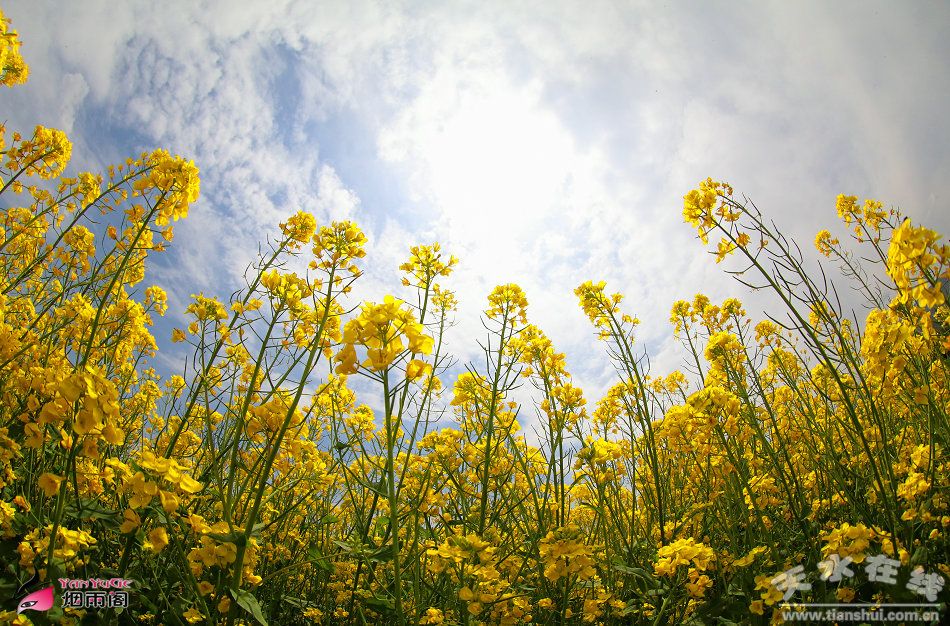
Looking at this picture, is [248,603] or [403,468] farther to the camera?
[403,468]

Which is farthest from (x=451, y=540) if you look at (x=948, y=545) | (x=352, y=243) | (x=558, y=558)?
(x=948, y=545)

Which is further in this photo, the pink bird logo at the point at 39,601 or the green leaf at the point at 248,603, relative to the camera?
the pink bird logo at the point at 39,601

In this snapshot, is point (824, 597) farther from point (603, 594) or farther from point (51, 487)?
point (51, 487)

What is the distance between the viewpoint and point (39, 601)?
146 centimetres

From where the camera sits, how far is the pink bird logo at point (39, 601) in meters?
1.45

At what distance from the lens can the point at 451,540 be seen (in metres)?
1.85

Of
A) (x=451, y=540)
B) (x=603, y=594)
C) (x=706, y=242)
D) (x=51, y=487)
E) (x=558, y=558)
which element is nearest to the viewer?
(x=51, y=487)

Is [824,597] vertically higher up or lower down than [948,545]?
lower down

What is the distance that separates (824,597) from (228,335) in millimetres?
2841

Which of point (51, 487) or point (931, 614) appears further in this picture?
point (931, 614)

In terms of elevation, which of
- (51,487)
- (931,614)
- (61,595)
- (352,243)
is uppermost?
(352,243)

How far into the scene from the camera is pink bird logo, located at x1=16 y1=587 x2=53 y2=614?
4.76 ft

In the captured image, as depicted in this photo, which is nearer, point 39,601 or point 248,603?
point 248,603

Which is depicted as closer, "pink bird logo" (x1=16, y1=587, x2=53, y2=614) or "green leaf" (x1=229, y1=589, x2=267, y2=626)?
"green leaf" (x1=229, y1=589, x2=267, y2=626)
